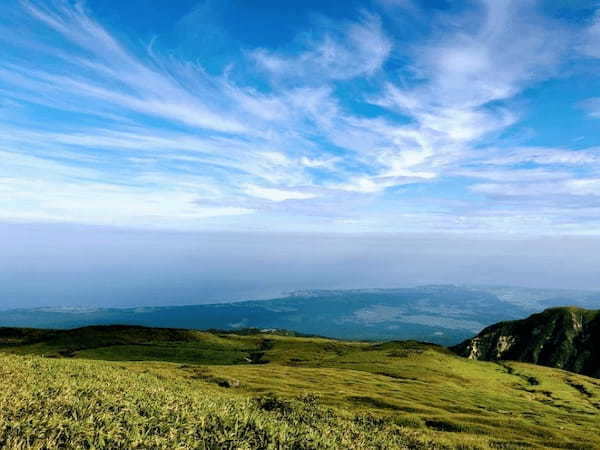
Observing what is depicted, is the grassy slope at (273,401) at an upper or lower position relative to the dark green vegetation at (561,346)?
upper

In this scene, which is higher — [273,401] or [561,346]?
[273,401]

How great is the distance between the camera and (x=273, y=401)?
2789 cm

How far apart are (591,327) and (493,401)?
17159 cm

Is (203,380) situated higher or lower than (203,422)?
lower

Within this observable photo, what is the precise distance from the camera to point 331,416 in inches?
1001

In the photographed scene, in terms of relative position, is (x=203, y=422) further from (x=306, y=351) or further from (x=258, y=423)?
(x=306, y=351)

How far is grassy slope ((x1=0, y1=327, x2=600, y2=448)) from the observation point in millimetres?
13047

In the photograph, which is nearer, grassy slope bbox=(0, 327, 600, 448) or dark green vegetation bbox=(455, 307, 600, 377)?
grassy slope bbox=(0, 327, 600, 448)

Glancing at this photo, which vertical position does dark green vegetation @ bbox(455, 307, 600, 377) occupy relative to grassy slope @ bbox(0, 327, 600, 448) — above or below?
below

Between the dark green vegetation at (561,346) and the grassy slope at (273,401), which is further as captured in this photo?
the dark green vegetation at (561,346)

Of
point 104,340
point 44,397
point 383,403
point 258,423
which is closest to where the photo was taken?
point 44,397

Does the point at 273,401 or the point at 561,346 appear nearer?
the point at 273,401

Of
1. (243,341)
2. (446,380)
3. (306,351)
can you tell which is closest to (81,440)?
(446,380)

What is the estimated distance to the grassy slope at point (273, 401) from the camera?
13.0m
